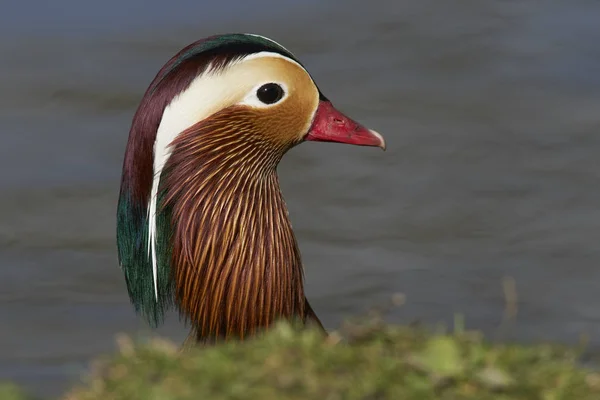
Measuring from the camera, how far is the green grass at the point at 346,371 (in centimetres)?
253

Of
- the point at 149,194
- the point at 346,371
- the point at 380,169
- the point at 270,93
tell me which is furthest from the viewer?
the point at 380,169

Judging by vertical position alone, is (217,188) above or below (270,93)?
below

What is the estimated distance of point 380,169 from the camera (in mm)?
8680

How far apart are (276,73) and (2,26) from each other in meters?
5.54

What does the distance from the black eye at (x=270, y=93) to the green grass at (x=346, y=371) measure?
189 centimetres

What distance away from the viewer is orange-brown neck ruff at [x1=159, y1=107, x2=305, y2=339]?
14.8 ft

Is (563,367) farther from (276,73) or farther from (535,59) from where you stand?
(535,59)

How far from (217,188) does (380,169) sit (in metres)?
4.11

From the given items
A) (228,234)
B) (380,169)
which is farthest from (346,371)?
(380,169)

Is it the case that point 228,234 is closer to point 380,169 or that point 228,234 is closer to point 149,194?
point 149,194

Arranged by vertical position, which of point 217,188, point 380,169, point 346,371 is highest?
point 346,371

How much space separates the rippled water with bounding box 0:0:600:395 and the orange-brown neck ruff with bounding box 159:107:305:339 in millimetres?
2185

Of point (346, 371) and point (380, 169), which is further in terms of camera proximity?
point (380, 169)

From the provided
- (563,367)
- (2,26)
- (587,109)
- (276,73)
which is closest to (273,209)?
(276,73)
